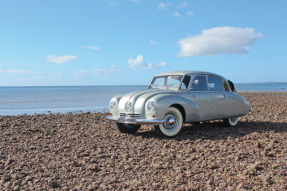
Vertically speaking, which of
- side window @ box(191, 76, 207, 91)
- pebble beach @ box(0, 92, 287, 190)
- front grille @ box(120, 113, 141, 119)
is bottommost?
pebble beach @ box(0, 92, 287, 190)

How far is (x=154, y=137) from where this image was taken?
720cm

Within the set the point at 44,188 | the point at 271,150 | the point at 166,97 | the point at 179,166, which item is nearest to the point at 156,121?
the point at 166,97

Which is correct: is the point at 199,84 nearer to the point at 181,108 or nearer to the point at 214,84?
the point at 214,84

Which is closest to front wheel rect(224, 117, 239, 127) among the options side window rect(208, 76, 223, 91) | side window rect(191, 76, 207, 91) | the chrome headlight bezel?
side window rect(208, 76, 223, 91)

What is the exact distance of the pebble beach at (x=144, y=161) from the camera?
13.3 ft

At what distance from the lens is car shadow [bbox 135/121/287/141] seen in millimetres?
7125

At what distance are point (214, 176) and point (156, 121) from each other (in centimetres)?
253

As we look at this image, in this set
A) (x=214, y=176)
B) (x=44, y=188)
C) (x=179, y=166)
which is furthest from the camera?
(x=179, y=166)

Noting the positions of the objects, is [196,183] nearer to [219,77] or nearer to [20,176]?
[20,176]

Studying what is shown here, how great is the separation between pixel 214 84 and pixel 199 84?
2.34 feet

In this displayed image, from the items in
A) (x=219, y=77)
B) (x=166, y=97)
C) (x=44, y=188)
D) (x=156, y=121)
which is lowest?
(x=44, y=188)

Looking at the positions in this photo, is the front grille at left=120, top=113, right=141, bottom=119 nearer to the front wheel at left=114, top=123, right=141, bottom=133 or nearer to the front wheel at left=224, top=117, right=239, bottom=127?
the front wheel at left=114, top=123, right=141, bottom=133

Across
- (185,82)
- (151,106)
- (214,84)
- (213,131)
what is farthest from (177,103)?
(214,84)

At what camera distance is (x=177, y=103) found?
697 cm
